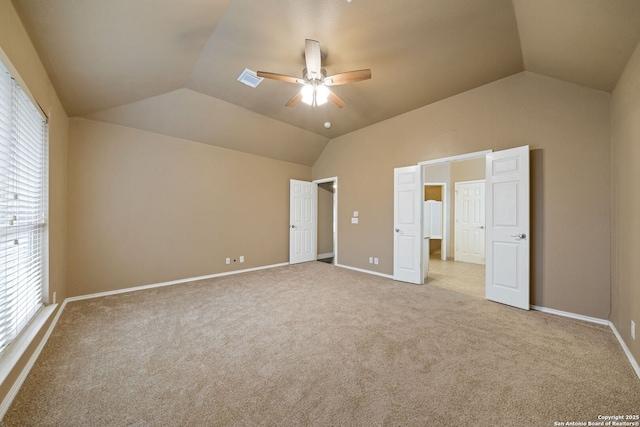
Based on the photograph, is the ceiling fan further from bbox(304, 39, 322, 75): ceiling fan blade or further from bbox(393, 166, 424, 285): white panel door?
bbox(393, 166, 424, 285): white panel door

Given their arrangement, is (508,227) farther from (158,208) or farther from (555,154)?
(158,208)

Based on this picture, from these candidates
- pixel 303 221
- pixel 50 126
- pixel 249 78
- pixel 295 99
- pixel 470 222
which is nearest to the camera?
pixel 50 126

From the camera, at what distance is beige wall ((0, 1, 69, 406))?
1579 millimetres

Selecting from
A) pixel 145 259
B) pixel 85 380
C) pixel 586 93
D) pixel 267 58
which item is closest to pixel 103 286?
pixel 145 259

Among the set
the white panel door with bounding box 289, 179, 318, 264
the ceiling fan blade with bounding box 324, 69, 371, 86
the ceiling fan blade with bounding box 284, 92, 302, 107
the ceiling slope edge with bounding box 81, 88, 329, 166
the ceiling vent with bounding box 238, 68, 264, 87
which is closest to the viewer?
the ceiling fan blade with bounding box 324, 69, 371, 86

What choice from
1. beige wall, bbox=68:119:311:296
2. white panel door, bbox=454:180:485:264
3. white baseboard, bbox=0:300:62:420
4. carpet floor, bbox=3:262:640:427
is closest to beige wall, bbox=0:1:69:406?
white baseboard, bbox=0:300:62:420

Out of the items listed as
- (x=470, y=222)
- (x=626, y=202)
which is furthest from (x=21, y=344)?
(x=470, y=222)

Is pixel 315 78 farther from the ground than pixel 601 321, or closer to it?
farther from the ground

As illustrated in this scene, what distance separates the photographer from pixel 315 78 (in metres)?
2.77

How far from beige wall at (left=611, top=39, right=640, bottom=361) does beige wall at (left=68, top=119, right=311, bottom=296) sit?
5141 mm

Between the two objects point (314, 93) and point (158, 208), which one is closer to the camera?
point (314, 93)

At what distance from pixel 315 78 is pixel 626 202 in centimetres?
325

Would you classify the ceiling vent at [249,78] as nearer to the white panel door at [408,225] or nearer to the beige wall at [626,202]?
the white panel door at [408,225]

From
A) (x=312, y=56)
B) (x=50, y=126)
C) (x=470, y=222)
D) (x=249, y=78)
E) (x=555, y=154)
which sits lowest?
(x=470, y=222)
